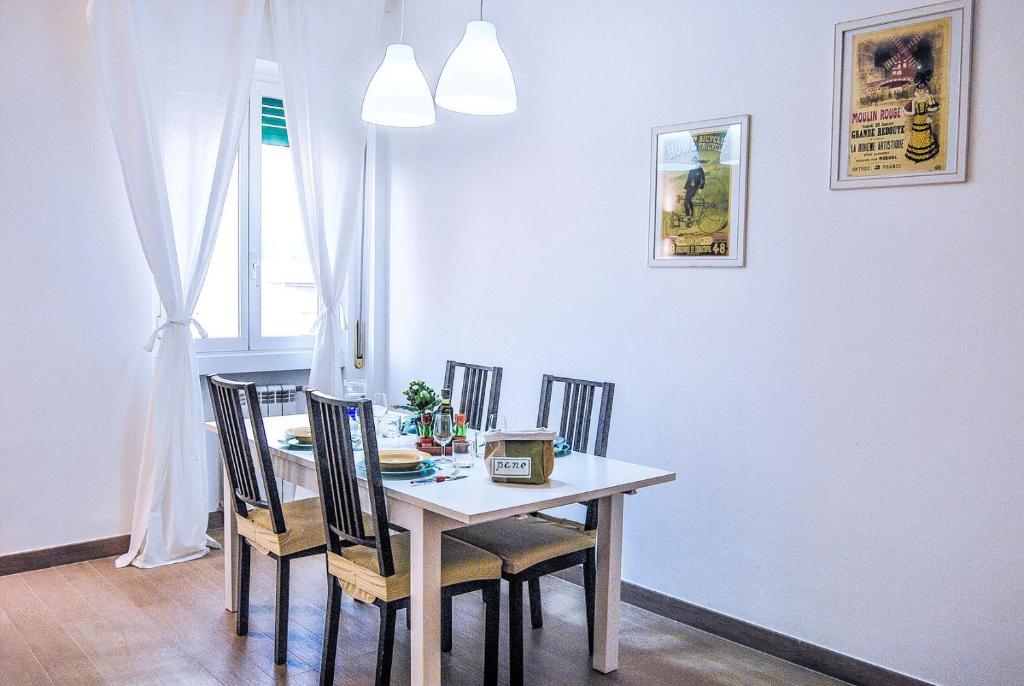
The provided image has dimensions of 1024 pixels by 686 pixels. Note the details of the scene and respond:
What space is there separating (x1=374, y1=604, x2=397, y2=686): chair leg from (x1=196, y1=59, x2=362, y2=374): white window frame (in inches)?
86.1

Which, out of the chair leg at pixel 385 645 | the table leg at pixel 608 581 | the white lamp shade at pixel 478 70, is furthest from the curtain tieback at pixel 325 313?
the chair leg at pixel 385 645

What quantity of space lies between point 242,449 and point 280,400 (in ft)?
5.12

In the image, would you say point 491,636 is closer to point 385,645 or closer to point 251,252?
point 385,645

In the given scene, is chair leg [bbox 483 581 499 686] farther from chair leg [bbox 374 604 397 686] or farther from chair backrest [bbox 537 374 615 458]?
chair backrest [bbox 537 374 615 458]

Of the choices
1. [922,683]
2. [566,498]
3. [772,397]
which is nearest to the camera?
[566,498]

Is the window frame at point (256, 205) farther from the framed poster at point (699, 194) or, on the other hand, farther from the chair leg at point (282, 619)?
the framed poster at point (699, 194)

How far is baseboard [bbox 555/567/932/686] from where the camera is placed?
2.68 m

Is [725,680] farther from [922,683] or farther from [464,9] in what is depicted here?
[464,9]

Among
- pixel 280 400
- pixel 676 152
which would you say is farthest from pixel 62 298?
pixel 676 152

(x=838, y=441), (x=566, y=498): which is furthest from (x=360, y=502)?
(x=838, y=441)

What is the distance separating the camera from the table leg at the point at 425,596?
90.0 inches

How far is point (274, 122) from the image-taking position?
4.41 m

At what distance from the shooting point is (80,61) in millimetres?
3664

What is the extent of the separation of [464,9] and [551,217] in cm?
125
